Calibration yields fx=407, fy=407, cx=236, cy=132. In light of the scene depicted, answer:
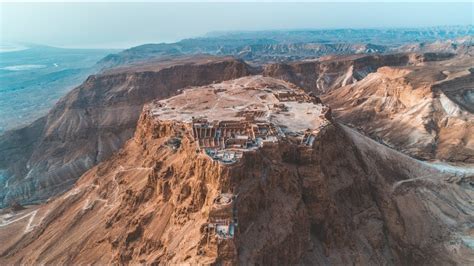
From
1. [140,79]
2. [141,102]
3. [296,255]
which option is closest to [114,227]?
[296,255]

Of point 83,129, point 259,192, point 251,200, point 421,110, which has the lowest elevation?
point 83,129

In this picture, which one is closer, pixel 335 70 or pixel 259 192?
pixel 259 192

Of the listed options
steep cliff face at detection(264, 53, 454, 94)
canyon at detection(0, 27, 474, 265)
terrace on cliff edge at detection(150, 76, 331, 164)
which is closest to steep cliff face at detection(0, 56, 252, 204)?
canyon at detection(0, 27, 474, 265)

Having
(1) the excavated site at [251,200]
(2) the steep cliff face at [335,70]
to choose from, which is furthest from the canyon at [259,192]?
(2) the steep cliff face at [335,70]

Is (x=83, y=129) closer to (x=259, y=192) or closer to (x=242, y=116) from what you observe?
(x=242, y=116)

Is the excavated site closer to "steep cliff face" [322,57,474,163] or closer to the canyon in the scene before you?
the canyon

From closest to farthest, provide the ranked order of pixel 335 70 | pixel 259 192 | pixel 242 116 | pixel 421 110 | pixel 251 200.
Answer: pixel 251 200, pixel 259 192, pixel 242 116, pixel 421 110, pixel 335 70

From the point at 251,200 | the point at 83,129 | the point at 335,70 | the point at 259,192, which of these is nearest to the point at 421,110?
the point at 259,192
